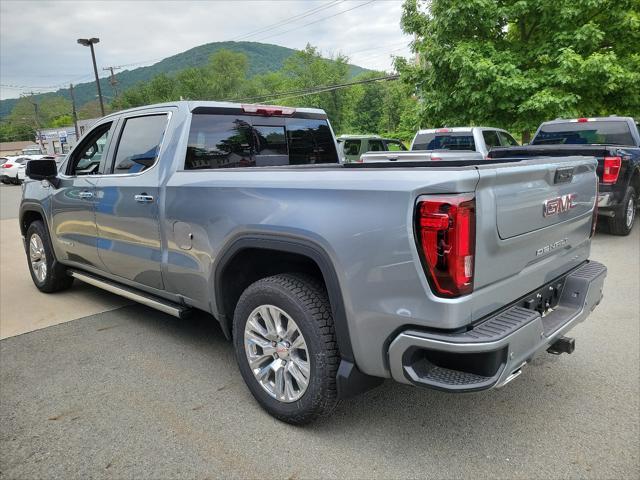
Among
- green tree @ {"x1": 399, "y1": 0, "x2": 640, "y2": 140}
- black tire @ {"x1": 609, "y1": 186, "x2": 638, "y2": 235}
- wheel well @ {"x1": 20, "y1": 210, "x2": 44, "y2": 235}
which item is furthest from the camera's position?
green tree @ {"x1": 399, "y1": 0, "x2": 640, "y2": 140}

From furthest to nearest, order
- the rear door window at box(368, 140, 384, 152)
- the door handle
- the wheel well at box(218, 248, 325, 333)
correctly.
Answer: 1. the rear door window at box(368, 140, 384, 152)
2. the door handle
3. the wheel well at box(218, 248, 325, 333)

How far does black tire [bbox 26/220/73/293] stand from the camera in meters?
5.26

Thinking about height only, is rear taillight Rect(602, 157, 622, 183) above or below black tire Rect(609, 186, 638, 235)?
above

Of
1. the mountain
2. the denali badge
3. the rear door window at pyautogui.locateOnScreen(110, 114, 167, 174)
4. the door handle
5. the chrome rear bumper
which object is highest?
the mountain

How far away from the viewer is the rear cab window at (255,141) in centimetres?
361

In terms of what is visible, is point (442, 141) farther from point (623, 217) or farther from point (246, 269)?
point (246, 269)

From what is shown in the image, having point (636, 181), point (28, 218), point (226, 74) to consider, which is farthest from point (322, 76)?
point (28, 218)

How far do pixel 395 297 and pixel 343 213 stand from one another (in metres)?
0.48

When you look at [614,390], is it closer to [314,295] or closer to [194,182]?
[314,295]

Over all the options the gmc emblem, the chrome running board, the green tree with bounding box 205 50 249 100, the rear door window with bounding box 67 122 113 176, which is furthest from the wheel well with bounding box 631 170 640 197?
the green tree with bounding box 205 50 249 100

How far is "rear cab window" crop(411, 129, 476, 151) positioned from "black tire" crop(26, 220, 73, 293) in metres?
→ 7.00

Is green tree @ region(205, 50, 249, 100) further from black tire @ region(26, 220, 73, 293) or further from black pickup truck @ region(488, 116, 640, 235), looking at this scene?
black tire @ region(26, 220, 73, 293)

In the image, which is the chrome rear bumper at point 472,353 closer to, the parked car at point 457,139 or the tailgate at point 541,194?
the tailgate at point 541,194

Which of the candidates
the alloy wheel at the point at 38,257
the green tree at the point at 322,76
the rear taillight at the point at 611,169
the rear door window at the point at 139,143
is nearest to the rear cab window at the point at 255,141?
the rear door window at the point at 139,143
